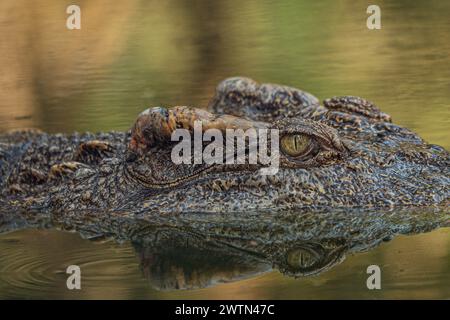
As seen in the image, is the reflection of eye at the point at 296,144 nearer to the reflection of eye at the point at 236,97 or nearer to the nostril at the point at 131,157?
the nostril at the point at 131,157

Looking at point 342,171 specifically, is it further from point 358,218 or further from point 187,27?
point 187,27

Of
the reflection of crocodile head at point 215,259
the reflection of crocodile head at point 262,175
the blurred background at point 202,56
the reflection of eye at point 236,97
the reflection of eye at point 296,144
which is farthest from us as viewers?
the blurred background at point 202,56

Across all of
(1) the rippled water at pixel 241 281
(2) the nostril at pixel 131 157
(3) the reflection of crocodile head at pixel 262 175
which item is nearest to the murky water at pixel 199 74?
(1) the rippled water at pixel 241 281

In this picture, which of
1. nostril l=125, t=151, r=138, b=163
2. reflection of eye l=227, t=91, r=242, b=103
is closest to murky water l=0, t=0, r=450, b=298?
nostril l=125, t=151, r=138, b=163

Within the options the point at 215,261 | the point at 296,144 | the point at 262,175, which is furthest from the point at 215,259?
the point at 296,144

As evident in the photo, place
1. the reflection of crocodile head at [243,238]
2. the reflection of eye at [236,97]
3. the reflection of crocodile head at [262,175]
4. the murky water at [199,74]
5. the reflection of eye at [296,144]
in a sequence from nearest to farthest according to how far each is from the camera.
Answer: the murky water at [199,74]
the reflection of crocodile head at [243,238]
the reflection of crocodile head at [262,175]
the reflection of eye at [296,144]
the reflection of eye at [236,97]

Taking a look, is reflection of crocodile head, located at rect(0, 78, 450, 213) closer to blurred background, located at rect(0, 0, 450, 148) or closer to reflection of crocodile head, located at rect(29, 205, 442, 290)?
reflection of crocodile head, located at rect(29, 205, 442, 290)

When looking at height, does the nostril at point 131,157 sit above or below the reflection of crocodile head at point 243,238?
above

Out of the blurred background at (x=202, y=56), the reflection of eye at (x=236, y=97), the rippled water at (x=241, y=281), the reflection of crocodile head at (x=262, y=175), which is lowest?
the rippled water at (x=241, y=281)
